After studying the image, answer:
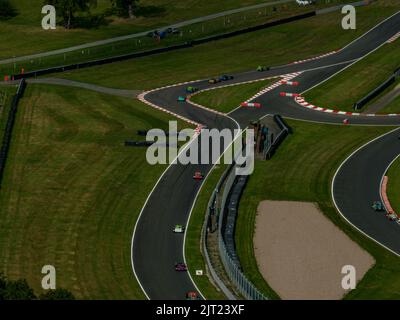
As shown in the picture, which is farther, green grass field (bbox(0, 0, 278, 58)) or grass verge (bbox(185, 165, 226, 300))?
green grass field (bbox(0, 0, 278, 58))

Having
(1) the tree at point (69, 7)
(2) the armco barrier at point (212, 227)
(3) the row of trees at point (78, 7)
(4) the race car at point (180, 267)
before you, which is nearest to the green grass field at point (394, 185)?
(2) the armco barrier at point (212, 227)

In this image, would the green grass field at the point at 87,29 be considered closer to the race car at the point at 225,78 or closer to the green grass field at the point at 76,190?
the green grass field at the point at 76,190

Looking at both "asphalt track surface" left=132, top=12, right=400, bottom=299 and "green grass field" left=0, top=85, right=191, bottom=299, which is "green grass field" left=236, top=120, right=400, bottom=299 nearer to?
"asphalt track surface" left=132, top=12, right=400, bottom=299

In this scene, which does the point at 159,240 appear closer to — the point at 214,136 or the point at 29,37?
the point at 214,136

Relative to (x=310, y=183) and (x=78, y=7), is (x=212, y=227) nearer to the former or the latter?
(x=310, y=183)

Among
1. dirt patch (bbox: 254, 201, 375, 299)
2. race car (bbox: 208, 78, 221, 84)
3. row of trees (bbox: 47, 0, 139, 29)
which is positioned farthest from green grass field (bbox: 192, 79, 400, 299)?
row of trees (bbox: 47, 0, 139, 29)
